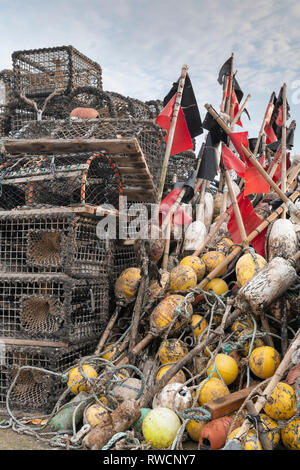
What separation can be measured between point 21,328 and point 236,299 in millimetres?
1970

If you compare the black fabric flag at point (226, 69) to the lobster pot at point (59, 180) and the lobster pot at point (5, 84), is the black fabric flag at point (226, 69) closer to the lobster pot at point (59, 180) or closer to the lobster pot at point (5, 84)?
the lobster pot at point (59, 180)

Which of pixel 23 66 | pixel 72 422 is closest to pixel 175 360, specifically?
pixel 72 422

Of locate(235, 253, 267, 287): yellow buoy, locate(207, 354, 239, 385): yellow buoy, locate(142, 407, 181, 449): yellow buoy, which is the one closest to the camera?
locate(142, 407, 181, 449): yellow buoy

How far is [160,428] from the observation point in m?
2.59

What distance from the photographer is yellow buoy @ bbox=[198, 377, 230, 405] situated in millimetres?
2812

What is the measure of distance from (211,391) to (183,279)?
130 centimetres

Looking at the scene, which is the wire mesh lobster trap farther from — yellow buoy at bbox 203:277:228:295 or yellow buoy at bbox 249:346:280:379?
yellow buoy at bbox 249:346:280:379

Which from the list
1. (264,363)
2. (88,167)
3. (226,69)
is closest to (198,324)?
(264,363)

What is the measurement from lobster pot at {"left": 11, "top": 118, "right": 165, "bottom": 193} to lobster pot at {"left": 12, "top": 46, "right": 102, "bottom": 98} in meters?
1.61

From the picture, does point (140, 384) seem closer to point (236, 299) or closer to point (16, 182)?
point (236, 299)

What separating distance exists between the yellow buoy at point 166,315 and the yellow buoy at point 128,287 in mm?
444

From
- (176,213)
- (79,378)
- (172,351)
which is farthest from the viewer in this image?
(176,213)

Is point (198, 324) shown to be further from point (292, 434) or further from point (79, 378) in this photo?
point (292, 434)

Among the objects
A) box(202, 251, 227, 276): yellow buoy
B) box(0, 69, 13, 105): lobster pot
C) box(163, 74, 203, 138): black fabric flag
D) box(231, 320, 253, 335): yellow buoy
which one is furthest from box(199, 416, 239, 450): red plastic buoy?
box(0, 69, 13, 105): lobster pot
